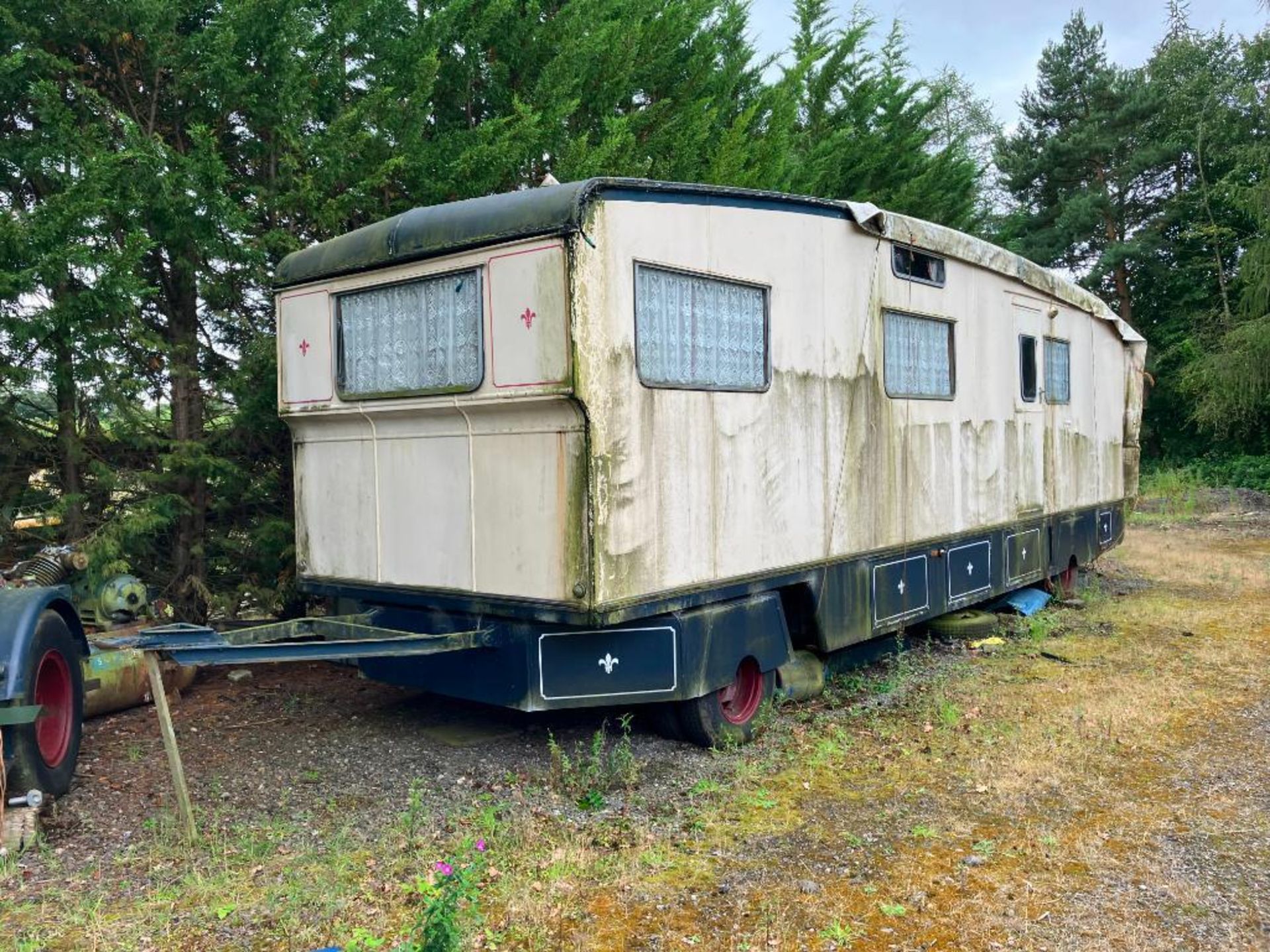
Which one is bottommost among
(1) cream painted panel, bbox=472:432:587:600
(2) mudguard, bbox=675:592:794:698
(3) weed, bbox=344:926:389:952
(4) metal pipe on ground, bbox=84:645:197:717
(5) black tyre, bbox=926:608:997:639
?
(3) weed, bbox=344:926:389:952

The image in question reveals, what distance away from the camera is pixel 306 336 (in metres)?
5.68

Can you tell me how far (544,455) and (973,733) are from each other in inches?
119

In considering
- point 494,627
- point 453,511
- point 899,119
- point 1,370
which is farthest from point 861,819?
point 899,119

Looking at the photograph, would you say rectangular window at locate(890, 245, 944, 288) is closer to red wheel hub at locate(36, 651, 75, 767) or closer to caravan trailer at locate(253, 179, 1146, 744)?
caravan trailer at locate(253, 179, 1146, 744)

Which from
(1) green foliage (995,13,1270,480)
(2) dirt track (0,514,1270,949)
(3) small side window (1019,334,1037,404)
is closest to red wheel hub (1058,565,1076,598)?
(3) small side window (1019,334,1037,404)

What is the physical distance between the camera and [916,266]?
275 inches

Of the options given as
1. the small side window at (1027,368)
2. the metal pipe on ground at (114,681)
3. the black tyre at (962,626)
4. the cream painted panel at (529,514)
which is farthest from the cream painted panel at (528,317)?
the small side window at (1027,368)

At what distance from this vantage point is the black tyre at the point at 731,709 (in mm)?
5289

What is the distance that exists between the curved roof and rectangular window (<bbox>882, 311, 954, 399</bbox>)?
1.93 feet

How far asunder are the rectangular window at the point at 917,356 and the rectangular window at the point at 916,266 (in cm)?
28

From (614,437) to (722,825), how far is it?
5.89 ft

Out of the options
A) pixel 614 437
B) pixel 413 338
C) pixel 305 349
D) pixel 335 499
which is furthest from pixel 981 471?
pixel 305 349

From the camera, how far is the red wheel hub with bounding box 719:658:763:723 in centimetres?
563

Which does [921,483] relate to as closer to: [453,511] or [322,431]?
[453,511]
